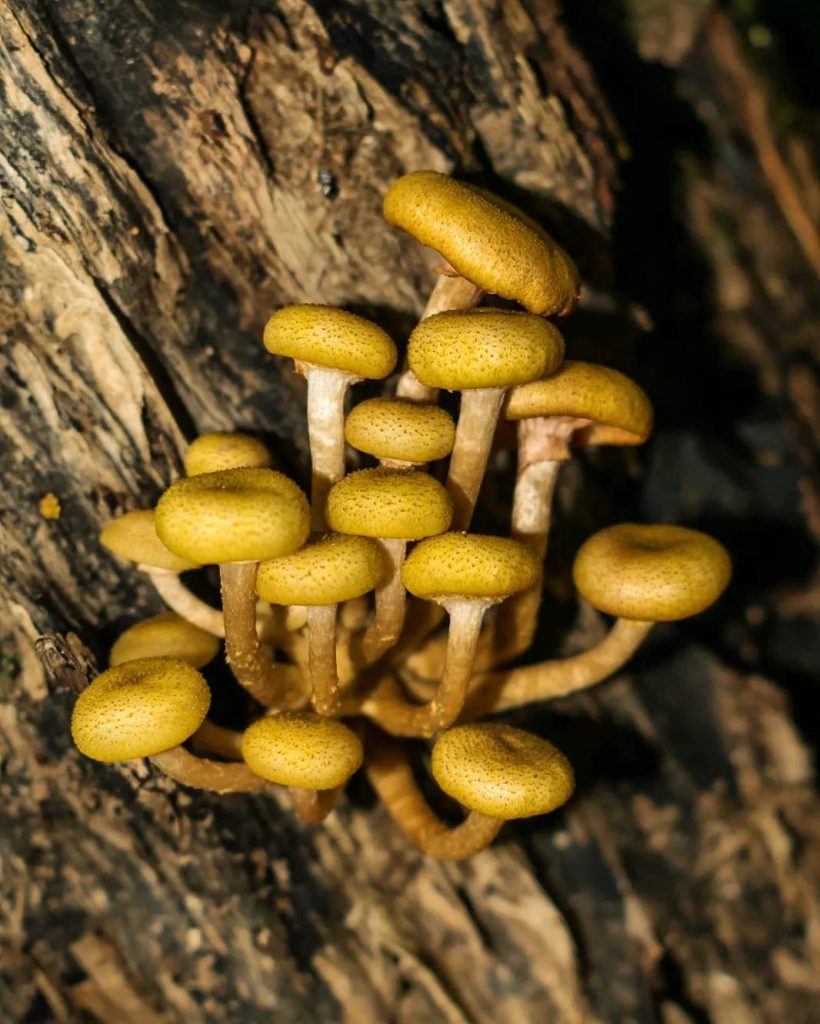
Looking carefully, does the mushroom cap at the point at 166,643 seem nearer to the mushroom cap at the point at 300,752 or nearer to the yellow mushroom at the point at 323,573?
the mushroom cap at the point at 300,752

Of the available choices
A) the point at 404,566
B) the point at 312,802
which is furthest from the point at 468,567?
the point at 312,802

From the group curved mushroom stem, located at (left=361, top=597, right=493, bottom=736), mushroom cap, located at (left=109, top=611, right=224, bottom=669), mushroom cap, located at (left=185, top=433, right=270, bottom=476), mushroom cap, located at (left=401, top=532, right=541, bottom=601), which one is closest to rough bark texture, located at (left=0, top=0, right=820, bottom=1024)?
mushroom cap, located at (left=109, top=611, right=224, bottom=669)

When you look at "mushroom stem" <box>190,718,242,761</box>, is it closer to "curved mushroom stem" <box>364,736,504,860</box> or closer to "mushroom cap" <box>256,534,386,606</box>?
"curved mushroom stem" <box>364,736,504,860</box>

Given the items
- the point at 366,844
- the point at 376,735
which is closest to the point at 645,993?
the point at 366,844

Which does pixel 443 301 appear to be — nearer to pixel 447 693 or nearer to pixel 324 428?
pixel 324 428

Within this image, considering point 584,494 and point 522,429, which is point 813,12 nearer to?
point 584,494

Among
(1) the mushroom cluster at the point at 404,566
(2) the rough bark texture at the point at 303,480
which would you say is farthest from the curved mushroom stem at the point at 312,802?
(2) the rough bark texture at the point at 303,480
